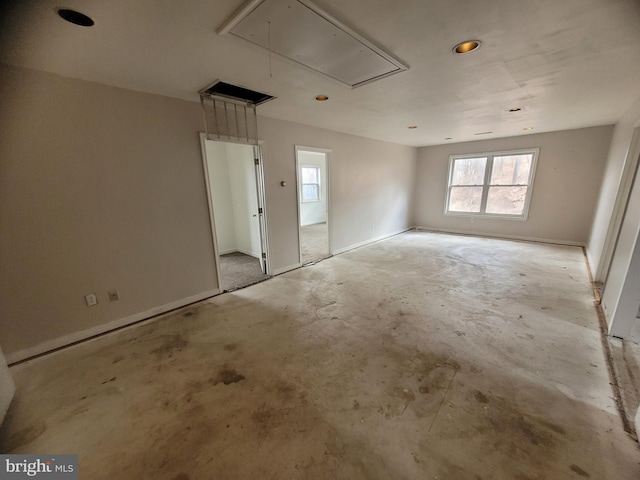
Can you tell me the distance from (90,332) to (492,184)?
8116 mm

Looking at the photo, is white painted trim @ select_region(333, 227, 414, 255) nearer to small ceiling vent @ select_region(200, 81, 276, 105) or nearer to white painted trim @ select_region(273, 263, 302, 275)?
white painted trim @ select_region(273, 263, 302, 275)

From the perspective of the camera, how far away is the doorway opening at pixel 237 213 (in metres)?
4.06

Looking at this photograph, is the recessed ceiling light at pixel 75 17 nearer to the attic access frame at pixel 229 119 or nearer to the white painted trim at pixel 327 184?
the attic access frame at pixel 229 119

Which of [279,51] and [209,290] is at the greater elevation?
[279,51]

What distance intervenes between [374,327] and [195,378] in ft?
5.53

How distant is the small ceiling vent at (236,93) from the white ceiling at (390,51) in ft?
0.38

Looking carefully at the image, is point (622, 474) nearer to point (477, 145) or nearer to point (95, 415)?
point (95, 415)

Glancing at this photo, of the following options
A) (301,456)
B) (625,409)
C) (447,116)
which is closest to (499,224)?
(447,116)

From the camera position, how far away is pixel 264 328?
2.58 meters

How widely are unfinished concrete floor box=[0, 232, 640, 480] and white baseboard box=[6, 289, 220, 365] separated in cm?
11

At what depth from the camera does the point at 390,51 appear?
73.5 inches

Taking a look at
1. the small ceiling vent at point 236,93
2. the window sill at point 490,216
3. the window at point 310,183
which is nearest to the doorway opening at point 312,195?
the window at point 310,183

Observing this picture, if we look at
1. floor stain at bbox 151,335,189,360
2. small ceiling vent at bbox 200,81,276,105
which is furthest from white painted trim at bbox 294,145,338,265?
floor stain at bbox 151,335,189,360

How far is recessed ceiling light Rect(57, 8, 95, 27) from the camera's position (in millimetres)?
1354
